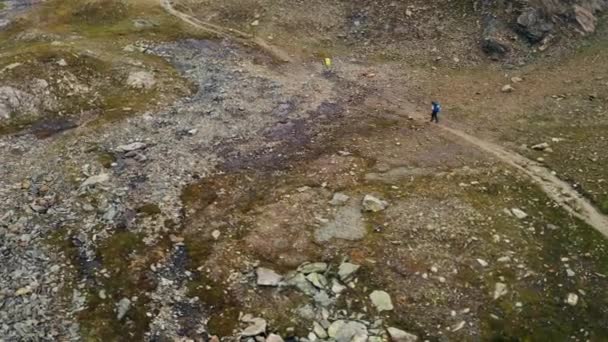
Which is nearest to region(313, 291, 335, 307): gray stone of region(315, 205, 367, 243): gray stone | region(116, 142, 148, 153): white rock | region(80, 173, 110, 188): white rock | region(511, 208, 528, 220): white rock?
region(315, 205, 367, 243): gray stone

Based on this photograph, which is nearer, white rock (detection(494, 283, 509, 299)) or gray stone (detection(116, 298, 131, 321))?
gray stone (detection(116, 298, 131, 321))

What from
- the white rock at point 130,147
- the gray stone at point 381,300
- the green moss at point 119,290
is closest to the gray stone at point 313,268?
the gray stone at point 381,300

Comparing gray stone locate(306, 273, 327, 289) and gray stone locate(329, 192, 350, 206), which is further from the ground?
gray stone locate(329, 192, 350, 206)

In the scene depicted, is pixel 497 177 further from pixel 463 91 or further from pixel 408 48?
pixel 408 48

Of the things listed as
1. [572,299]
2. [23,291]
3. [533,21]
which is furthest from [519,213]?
[533,21]

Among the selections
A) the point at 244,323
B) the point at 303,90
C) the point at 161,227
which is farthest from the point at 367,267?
the point at 303,90

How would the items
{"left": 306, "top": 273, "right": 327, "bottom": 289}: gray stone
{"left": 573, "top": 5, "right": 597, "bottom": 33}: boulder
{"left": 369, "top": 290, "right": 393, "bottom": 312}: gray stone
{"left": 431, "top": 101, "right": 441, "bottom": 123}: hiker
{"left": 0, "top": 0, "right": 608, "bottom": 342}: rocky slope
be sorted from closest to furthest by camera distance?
{"left": 0, "top": 0, "right": 608, "bottom": 342}: rocky slope
{"left": 369, "top": 290, "right": 393, "bottom": 312}: gray stone
{"left": 306, "top": 273, "right": 327, "bottom": 289}: gray stone
{"left": 431, "top": 101, "right": 441, "bottom": 123}: hiker
{"left": 573, "top": 5, "right": 597, "bottom": 33}: boulder

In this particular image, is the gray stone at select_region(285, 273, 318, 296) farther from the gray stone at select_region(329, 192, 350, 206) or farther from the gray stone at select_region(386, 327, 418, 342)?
the gray stone at select_region(329, 192, 350, 206)
